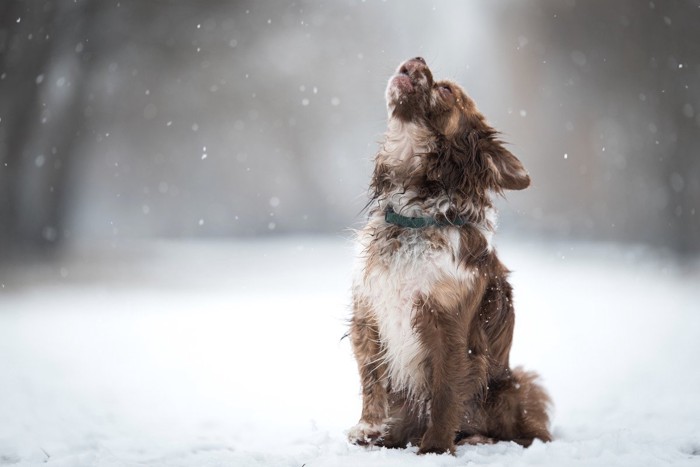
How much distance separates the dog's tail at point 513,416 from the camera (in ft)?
13.3

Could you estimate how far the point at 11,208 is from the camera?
32.6 feet

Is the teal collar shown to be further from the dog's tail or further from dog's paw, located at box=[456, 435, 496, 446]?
dog's paw, located at box=[456, 435, 496, 446]

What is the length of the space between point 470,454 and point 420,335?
1.98 feet

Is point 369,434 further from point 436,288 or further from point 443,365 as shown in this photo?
point 436,288

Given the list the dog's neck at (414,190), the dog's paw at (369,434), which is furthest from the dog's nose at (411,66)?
the dog's paw at (369,434)

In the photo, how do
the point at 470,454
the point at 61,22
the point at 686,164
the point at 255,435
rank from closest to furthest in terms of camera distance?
the point at 470,454, the point at 255,435, the point at 61,22, the point at 686,164

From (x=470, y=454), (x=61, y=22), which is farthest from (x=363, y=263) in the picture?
(x=61, y=22)

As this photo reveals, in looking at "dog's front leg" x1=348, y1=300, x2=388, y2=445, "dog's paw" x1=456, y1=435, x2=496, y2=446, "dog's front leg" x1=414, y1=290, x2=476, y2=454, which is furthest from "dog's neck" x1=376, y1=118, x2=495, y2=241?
"dog's paw" x1=456, y1=435, x2=496, y2=446

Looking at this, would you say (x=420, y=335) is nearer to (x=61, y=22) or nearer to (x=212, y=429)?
(x=212, y=429)

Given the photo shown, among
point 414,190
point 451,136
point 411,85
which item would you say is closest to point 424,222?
point 414,190

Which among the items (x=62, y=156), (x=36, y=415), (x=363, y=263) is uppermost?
(x=62, y=156)

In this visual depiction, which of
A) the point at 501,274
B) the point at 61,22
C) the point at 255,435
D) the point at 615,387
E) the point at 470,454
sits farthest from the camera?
the point at 61,22

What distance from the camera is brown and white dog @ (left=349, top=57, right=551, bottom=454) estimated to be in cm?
381

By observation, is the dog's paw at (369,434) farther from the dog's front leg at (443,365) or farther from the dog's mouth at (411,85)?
the dog's mouth at (411,85)
